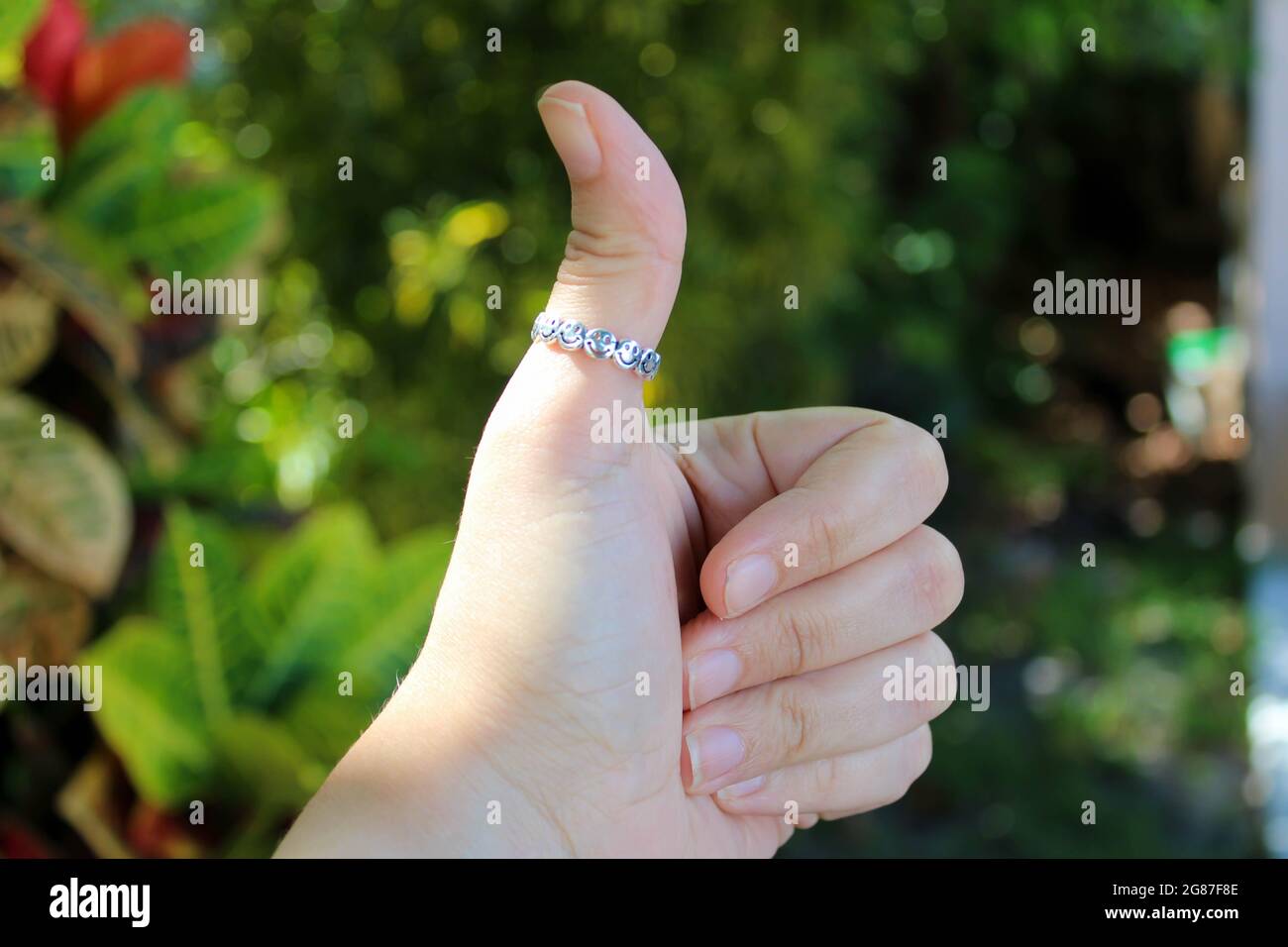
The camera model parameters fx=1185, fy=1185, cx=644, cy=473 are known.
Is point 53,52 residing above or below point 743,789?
above

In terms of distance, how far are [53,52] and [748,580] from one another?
2.42 ft

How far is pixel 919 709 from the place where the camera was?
663mm

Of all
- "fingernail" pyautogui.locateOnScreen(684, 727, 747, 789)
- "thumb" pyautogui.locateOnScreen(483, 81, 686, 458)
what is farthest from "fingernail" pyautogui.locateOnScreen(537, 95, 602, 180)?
"fingernail" pyautogui.locateOnScreen(684, 727, 747, 789)

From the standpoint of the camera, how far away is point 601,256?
53 centimetres

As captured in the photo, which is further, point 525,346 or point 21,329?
point 525,346

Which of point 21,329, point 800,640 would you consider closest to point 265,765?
point 21,329

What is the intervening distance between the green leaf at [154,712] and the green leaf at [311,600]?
0.19 ft

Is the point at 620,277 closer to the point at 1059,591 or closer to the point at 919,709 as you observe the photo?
the point at 919,709

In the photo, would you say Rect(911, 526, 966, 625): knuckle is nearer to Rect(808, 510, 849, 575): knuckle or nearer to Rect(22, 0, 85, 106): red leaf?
Rect(808, 510, 849, 575): knuckle

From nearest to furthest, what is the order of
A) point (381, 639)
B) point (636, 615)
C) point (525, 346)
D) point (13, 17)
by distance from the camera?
point (636, 615) < point (13, 17) < point (381, 639) < point (525, 346)

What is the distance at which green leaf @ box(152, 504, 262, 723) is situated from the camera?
35.3 inches

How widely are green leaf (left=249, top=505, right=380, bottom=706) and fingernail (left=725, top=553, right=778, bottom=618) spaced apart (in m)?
0.44

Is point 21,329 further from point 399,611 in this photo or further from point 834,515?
point 834,515
